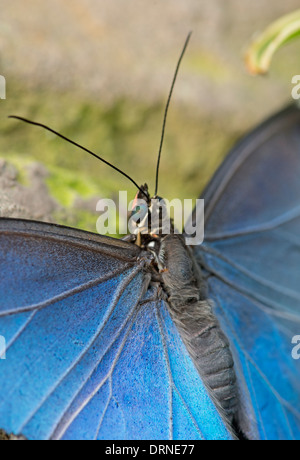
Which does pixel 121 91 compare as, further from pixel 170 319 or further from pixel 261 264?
pixel 170 319

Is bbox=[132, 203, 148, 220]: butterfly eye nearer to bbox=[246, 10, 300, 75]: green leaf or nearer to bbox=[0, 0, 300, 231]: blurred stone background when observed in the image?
bbox=[0, 0, 300, 231]: blurred stone background

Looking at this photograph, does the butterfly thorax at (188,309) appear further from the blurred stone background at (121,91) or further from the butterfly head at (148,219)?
the blurred stone background at (121,91)

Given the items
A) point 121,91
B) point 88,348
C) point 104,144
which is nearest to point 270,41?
point 121,91

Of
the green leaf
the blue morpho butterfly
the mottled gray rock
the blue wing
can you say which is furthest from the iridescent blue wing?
the green leaf

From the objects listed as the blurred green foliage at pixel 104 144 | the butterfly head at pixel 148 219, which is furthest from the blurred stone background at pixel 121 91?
the butterfly head at pixel 148 219

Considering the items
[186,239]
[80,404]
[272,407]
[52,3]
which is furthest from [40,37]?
[272,407]

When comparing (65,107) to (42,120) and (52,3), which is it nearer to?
(42,120)

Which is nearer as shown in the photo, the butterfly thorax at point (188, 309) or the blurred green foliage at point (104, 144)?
the butterfly thorax at point (188, 309)
